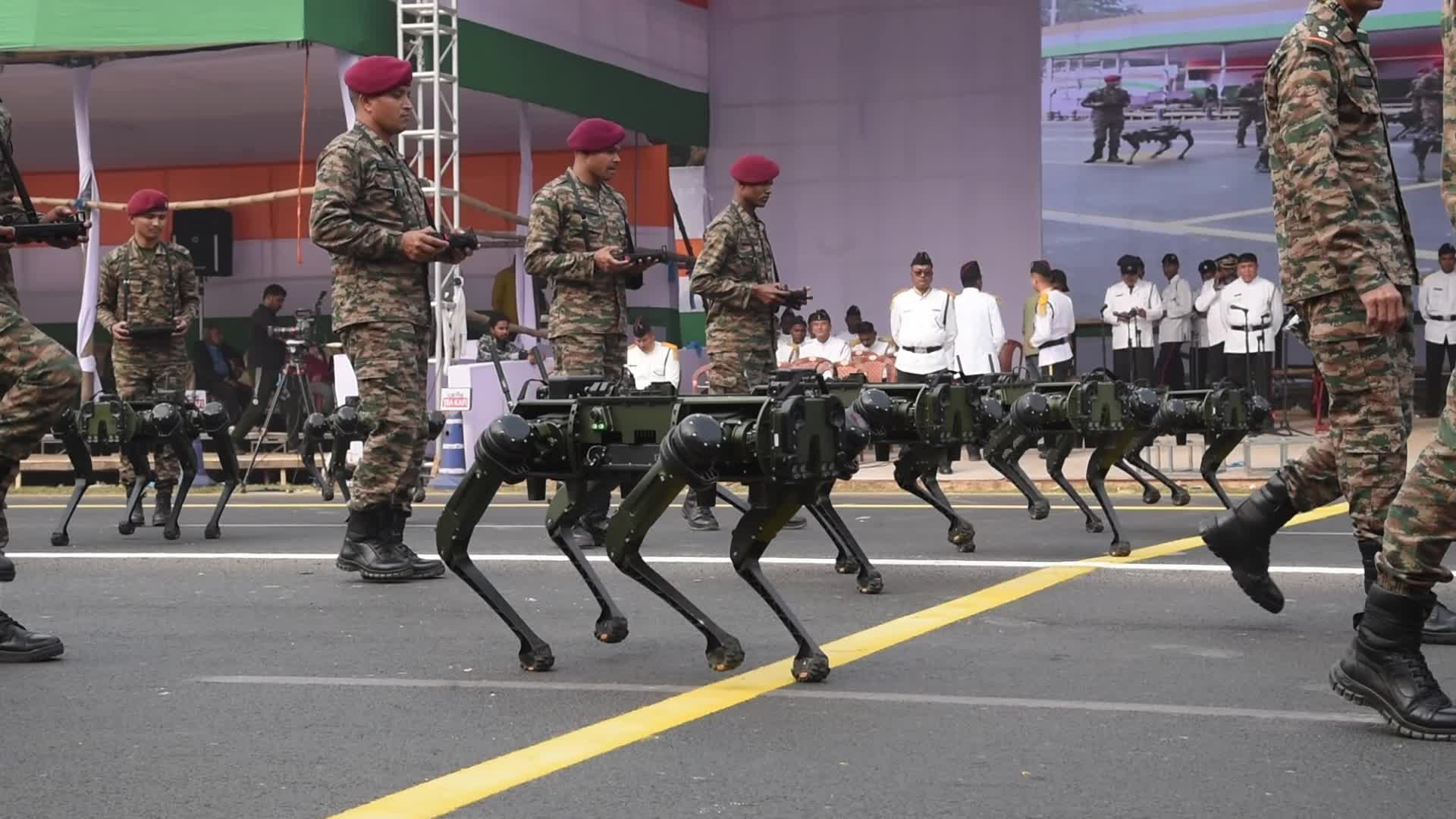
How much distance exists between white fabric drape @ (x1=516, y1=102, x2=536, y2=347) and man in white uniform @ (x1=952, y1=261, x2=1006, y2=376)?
5.26 meters

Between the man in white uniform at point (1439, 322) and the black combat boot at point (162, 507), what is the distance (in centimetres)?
1441

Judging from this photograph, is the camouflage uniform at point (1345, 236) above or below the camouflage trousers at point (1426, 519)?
above

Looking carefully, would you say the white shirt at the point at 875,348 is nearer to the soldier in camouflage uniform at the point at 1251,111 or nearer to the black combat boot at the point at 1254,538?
the soldier in camouflage uniform at the point at 1251,111

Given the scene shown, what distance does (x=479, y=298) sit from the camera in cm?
2691

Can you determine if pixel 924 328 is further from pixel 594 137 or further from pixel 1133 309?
A: pixel 594 137

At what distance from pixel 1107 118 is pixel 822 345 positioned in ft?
15.4

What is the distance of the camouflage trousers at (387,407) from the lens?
350 inches

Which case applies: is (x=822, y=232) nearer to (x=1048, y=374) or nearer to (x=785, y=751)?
(x=1048, y=374)

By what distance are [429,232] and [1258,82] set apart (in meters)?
15.9

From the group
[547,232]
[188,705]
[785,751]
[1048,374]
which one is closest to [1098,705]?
[785,751]

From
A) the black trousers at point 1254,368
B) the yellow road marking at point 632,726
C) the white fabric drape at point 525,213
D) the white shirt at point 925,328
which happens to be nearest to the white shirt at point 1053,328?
the white shirt at point 925,328

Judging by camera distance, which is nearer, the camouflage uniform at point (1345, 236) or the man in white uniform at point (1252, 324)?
the camouflage uniform at point (1345, 236)

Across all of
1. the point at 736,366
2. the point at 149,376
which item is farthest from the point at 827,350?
the point at 736,366

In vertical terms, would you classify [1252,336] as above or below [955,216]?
below
